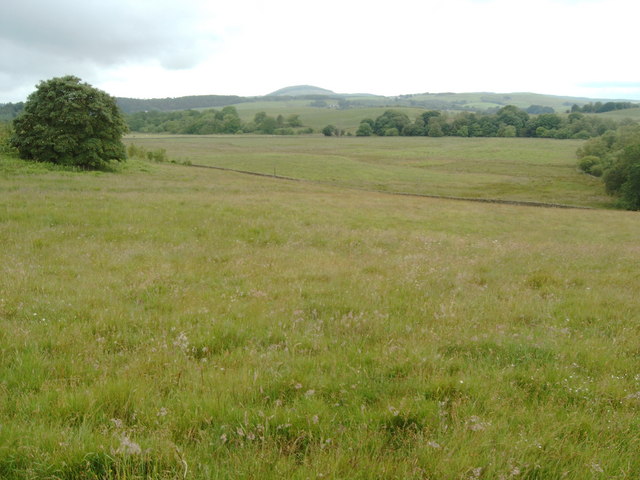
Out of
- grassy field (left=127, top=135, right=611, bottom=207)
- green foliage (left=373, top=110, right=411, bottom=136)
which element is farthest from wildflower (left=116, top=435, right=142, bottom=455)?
green foliage (left=373, top=110, right=411, bottom=136)

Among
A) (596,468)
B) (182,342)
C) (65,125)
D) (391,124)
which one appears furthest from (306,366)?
(391,124)

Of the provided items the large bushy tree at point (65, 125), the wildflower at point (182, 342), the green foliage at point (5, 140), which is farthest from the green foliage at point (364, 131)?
the wildflower at point (182, 342)

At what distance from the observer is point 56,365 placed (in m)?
5.21

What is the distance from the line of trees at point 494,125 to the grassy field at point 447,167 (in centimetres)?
2659

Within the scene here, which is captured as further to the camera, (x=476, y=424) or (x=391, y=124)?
(x=391, y=124)

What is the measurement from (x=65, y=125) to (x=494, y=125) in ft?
554

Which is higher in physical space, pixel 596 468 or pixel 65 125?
pixel 65 125

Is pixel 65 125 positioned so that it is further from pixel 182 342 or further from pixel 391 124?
pixel 391 124

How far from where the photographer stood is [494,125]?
174 metres

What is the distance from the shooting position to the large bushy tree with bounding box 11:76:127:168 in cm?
4003

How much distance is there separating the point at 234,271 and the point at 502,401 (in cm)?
740

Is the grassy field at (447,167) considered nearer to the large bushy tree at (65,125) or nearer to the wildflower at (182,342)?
the large bushy tree at (65,125)

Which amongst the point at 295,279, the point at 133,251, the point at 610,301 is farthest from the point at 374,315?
the point at 133,251

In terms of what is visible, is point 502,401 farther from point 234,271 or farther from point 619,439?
point 234,271
